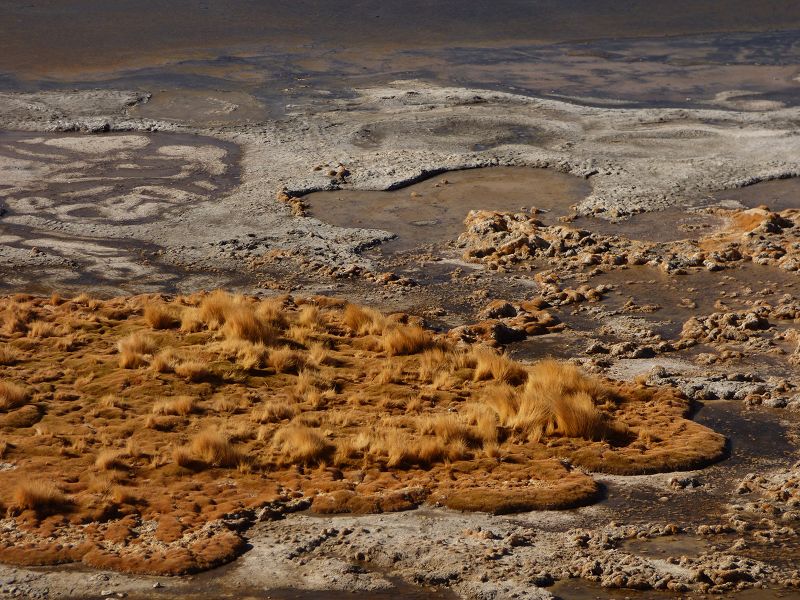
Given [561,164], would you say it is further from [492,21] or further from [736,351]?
[492,21]

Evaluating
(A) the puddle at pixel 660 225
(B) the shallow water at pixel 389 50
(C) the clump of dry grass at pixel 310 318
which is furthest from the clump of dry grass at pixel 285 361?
(B) the shallow water at pixel 389 50

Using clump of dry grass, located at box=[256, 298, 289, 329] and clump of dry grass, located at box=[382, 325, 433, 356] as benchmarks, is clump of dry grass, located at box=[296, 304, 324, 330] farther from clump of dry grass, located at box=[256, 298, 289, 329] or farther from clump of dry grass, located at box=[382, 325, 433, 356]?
clump of dry grass, located at box=[382, 325, 433, 356]

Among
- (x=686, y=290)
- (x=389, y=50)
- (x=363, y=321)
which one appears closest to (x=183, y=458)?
(x=363, y=321)

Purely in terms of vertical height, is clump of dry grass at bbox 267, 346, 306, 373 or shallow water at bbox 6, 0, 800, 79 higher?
shallow water at bbox 6, 0, 800, 79

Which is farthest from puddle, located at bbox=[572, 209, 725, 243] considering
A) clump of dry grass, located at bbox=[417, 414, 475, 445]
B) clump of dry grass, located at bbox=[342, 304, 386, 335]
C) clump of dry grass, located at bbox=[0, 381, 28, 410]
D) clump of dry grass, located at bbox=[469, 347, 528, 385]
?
clump of dry grass, located at bbox=[0, 381, 28, 410]

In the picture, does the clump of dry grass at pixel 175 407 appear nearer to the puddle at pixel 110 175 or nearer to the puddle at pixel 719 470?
the puddle at pixel 719 470

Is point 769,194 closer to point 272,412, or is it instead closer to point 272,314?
point 272,314
